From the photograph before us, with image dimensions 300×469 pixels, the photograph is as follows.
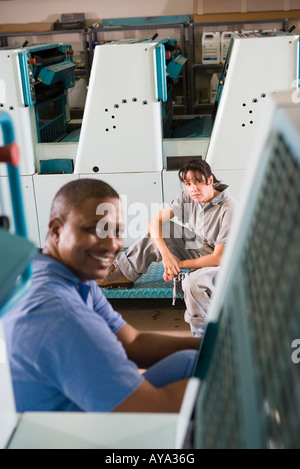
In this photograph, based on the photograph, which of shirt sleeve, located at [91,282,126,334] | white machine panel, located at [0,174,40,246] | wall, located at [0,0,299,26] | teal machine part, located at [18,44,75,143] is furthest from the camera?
wall, located at [0,0,299,26]

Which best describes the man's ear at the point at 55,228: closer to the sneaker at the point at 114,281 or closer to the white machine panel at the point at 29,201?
the sneaker at the point at 114,281

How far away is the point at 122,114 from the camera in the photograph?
4.12m

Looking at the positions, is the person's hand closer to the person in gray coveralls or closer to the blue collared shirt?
the person in gray coveralls

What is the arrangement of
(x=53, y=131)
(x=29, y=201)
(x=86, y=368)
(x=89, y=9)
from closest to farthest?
1. (x=86, y=368)
2. (x=29, y=201)
3. (x=53, y=131)
4. (x=89, y=9)

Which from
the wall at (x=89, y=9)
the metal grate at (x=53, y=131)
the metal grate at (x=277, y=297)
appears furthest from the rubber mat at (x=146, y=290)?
the wall at (x=89, y=9)

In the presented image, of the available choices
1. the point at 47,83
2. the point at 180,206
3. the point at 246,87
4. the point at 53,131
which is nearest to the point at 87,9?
the point at 53,131

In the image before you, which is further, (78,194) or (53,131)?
(53,131)

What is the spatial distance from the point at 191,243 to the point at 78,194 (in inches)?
90.2

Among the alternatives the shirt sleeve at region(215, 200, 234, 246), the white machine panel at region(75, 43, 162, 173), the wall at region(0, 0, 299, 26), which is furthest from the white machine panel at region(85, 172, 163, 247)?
the wall at region(0, 0, 299, 26)

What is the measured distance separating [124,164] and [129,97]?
0.51m

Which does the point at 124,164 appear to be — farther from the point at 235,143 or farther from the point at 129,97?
the point at 235,143

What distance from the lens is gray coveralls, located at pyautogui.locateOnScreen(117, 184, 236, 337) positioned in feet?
11.3

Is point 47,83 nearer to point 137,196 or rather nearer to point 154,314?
point 137,196

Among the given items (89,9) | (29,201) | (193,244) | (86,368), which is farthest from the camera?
(89,9)
